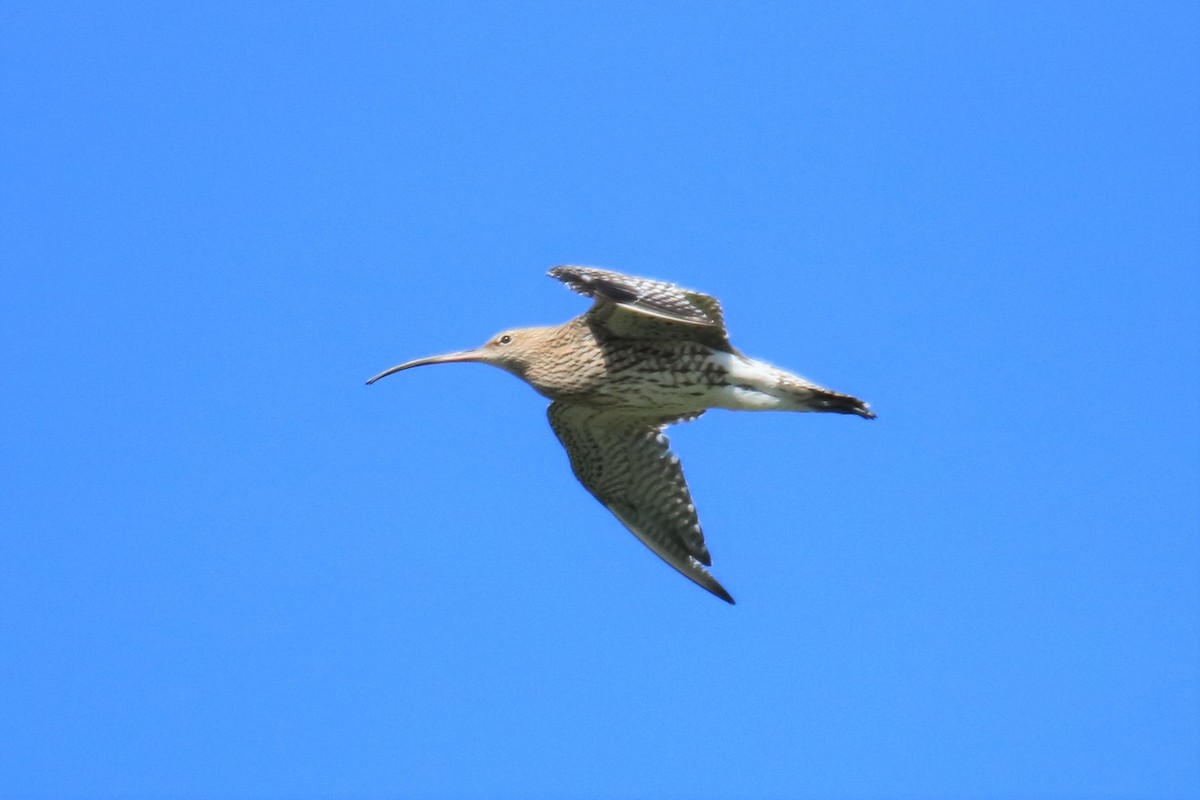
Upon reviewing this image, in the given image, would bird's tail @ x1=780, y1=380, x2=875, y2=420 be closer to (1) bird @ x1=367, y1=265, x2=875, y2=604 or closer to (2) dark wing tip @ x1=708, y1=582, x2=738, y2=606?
(1) bird @ x1=367, y1=265, x2=875, y2=604

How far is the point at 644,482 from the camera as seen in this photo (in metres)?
12.8

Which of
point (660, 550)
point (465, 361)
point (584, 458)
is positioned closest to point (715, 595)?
point (660, 550)

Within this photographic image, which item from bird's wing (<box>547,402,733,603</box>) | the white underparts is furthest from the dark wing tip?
the white underparts

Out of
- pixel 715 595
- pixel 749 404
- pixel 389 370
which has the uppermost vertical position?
pixel 389 370

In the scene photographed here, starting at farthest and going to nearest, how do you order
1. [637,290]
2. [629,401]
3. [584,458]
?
[584,458] < [629,401] < [637,290]

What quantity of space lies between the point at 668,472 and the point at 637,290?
6.52 ft

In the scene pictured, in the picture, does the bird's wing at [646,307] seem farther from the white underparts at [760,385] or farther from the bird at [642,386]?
the white underparts at [760,385]

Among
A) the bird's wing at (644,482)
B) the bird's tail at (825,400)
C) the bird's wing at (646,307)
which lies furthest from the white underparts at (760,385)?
the bird's wing at (644,482)

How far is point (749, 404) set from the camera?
38.5 ft

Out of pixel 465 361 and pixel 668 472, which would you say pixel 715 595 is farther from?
pixel 465 361

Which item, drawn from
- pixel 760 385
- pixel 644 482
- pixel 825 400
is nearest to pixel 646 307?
pixel 760 385

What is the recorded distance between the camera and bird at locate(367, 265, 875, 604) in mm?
11398

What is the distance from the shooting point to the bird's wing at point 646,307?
11125mm

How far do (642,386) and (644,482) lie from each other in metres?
1.20
